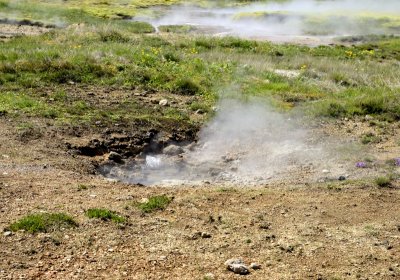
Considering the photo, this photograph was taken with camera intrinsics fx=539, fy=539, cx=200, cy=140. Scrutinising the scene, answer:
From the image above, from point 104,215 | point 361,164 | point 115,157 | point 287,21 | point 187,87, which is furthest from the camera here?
point 287,21

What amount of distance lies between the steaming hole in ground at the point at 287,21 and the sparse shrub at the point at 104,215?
36.1 metres

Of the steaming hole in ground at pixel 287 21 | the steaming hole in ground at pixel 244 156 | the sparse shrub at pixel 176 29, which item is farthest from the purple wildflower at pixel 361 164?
the sparse shrub at pixel 176 29

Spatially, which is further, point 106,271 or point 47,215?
point 47,215

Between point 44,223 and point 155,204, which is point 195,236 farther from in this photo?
point 44,223

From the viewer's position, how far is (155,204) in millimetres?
8930

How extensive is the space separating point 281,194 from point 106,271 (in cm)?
430

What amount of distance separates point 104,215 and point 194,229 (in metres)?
1.38

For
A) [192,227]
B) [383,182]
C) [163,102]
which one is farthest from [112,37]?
[192,227]

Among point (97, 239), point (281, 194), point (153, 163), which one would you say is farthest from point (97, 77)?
point (97, 239)

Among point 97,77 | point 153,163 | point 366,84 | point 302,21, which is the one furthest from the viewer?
point 302,21

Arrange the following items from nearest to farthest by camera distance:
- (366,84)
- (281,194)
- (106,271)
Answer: (106,271) → (281,194) → (366,84)

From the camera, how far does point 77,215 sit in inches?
320

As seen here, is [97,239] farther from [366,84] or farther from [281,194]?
[366,84]

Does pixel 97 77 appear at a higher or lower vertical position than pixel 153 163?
higher
